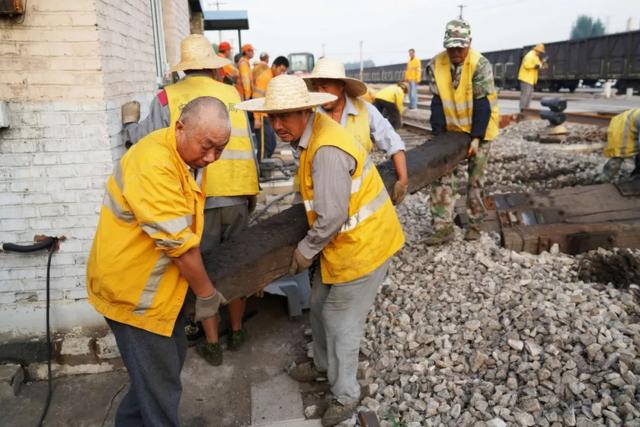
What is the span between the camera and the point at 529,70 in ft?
47.8

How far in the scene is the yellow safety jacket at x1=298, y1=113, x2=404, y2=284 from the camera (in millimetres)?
2496

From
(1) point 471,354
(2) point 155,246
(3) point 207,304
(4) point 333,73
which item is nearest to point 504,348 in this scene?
(1) point 471,354

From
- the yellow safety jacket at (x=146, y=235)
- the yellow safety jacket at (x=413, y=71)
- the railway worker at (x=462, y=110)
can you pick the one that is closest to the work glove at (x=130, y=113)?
the yellow safety jacket at (x=146, y=235)

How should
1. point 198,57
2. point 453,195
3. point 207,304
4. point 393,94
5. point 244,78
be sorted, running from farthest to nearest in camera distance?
point 393,94 < point 244,78 < point 453,195 < point 198,57 < point 207,304

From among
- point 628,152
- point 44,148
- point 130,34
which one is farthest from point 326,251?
point 628,152

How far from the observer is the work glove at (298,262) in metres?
2.62

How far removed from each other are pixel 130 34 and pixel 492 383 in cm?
392

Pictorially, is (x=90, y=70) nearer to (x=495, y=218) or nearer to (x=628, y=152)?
(x=495, y=218)

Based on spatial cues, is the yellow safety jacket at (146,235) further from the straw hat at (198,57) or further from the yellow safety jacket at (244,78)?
the yellow safety jacket at (244,78)

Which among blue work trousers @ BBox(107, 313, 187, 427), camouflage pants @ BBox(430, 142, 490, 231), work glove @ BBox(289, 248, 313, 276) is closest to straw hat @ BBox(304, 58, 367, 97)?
work glove @ BBox(289, 248, 313, 276)

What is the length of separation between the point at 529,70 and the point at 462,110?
11.4 meters

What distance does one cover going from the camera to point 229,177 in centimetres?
334

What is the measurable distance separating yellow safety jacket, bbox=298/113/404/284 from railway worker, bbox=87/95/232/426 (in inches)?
22.7

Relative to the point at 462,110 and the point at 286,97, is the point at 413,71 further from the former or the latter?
the point at 286,97
